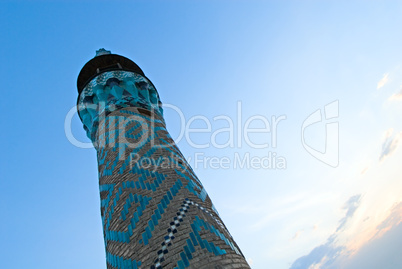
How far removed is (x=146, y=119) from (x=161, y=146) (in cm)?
73

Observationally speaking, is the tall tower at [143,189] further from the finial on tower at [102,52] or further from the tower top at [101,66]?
the finial on tower at [102,52]

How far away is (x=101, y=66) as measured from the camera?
5289 millimetres

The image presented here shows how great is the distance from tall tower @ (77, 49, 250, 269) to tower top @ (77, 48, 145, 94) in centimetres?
5

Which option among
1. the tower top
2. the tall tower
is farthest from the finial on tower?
the tall tower

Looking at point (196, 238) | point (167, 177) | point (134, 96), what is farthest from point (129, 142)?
point (196, 238)

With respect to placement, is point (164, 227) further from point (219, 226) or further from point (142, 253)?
point (219, 226)

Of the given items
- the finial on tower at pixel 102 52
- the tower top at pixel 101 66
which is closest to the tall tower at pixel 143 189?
the tower top at pixel 101 66

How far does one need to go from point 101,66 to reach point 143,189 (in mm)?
3163

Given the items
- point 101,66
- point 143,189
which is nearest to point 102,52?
point 101,66

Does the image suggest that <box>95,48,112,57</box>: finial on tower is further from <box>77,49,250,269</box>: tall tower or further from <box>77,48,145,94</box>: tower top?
<box>77,49,250,269</box>: tall tower

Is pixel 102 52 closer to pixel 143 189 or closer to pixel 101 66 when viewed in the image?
pixel 101 66

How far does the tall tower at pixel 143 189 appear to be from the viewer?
2225mm

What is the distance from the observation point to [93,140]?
4605 millimetres

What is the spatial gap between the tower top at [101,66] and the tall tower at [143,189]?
0.05m
